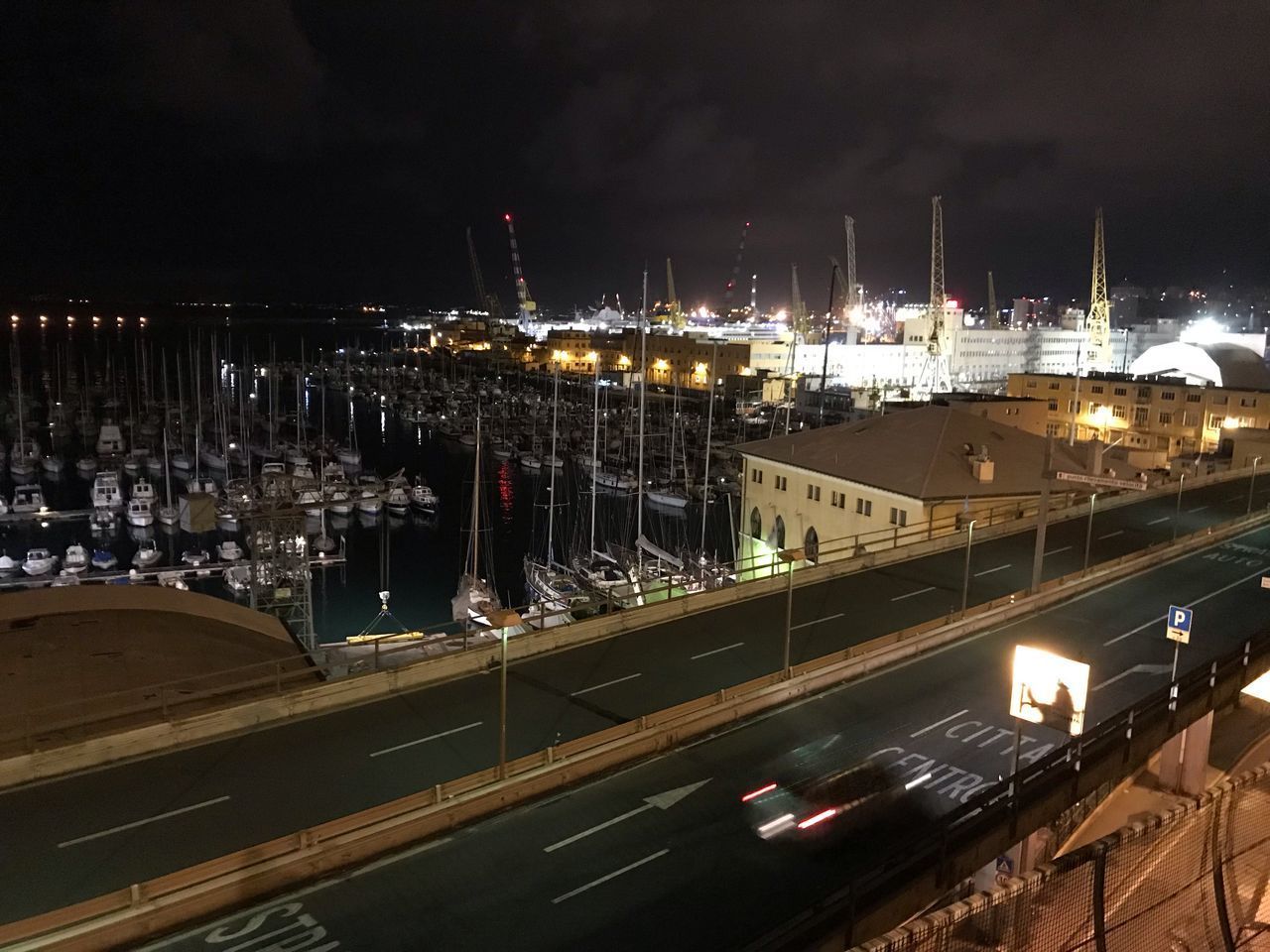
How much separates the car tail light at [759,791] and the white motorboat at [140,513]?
36118 mm

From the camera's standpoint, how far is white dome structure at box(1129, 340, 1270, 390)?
60781mm

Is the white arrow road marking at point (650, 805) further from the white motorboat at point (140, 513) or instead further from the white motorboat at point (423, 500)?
the white motorboat at point (140, 513)

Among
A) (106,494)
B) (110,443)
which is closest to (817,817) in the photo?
(106,494)

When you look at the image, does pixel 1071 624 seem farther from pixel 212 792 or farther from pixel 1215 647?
pixel 212 792

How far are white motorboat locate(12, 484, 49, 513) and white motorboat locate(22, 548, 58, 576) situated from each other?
9021 millimetres

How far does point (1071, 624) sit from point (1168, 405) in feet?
136

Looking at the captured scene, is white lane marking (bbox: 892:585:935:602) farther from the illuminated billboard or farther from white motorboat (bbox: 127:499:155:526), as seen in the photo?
white motorboat (bbox: 127:499:155:526)

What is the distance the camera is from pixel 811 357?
315ft

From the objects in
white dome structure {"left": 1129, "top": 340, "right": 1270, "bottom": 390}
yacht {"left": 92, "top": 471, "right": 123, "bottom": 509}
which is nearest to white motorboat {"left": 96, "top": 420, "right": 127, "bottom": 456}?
yacht {"left": 92, "top": 471, "right": 123, "bottom": 509}

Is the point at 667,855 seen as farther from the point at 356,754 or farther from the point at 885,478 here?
the point at 885,478

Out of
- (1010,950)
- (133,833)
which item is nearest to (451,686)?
(133,833)

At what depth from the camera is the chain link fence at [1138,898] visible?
17.4 ft

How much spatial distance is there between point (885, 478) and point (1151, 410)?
36168 mm

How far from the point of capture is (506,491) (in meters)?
48.5
